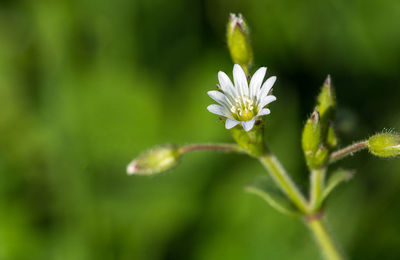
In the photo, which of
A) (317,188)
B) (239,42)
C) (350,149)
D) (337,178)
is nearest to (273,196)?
(317,188)

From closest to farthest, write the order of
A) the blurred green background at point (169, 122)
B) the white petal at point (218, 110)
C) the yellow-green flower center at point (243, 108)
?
1. the white petal at point (218, 110)
2. the yellow-green flower center at point (243, 108)
3. the blurred green background at point (169, 122)

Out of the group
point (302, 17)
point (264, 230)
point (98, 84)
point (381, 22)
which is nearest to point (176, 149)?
point (264, 230)

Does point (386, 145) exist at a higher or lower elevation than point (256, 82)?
lower

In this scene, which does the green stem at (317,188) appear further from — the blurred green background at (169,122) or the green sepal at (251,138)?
the blurred green background at (169,122)

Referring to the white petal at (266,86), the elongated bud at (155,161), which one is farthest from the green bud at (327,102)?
the elongated bud at (155,161)

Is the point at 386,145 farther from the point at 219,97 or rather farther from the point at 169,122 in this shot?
the point at 169,122

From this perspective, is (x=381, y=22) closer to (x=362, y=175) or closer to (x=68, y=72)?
(x=362, y=175)
